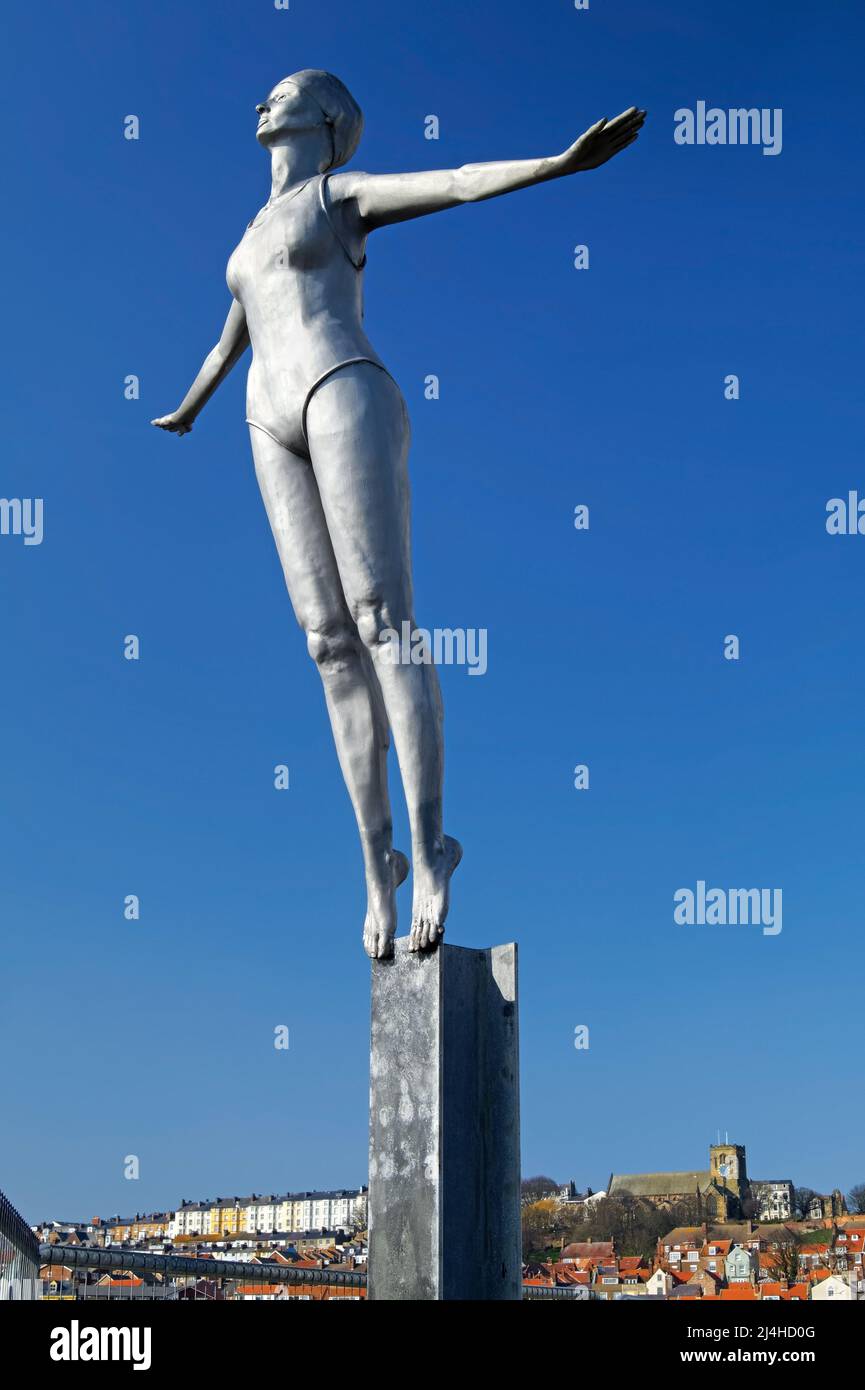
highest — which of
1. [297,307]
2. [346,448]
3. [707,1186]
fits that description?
[297,307]

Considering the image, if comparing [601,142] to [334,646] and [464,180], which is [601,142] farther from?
[334,646]

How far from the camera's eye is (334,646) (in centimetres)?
761

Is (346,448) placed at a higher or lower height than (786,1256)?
higher

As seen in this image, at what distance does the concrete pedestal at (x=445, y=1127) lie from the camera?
6.55m

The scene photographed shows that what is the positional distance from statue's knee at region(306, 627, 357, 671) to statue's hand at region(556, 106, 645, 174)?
2546 millimetres

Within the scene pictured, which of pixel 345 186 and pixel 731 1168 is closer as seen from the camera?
pixel 345 186

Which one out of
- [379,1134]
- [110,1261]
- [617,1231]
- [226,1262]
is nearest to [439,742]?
[379,1134]

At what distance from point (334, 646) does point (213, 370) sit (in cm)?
221

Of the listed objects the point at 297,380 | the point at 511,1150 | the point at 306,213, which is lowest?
the point at 511,1150

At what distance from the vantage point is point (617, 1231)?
408 feet

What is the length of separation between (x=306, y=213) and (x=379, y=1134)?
4753mm

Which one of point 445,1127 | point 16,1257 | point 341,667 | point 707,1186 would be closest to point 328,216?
point 341,667
